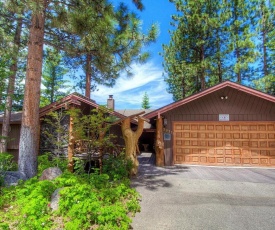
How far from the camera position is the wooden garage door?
8.23 m

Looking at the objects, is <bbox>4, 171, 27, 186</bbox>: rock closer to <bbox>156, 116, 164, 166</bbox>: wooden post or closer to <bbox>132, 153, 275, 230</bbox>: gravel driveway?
<bbox>132, 153, 275, 230</bbox>: gravel driveway

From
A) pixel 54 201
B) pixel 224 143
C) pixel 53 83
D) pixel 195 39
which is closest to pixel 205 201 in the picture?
pixel 54 201

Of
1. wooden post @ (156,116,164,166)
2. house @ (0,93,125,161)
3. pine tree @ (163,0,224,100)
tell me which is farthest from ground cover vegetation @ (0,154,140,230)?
pine tree @ (163,0,224,100)

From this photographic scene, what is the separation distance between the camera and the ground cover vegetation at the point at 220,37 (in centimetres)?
1246

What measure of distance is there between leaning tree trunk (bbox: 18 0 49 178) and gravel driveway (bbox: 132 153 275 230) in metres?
3.77

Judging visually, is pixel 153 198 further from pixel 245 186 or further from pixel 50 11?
pixel 50 11

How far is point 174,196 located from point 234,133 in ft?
18.6

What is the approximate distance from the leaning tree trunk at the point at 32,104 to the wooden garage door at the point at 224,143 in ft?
21.0

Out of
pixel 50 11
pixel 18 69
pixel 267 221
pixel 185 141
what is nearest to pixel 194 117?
pixel 185 141

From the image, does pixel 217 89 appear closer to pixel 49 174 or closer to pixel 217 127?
pixel 217 127

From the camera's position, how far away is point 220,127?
28.2 feet

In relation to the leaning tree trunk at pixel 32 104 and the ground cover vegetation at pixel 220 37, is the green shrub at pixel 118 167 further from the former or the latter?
the ground cover vegetation at pixel 220 37

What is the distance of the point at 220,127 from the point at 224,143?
0.83m

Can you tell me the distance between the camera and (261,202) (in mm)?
4164
